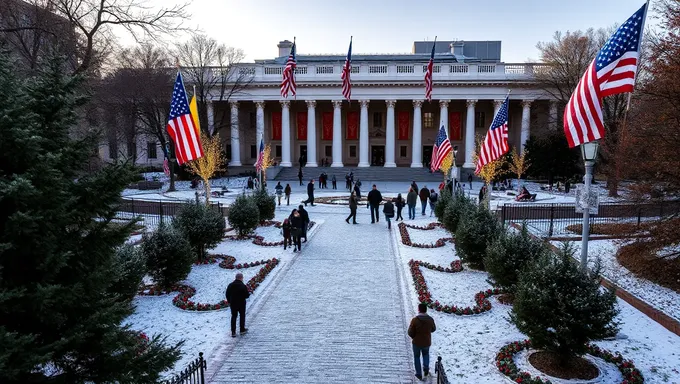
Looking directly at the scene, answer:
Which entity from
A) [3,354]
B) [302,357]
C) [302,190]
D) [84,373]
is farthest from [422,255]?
[302,190]

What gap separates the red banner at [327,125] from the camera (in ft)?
192

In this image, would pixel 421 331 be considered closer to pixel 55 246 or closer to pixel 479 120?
pixel 55 246

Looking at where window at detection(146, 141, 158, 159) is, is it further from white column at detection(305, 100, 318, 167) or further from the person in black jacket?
the person in black jacket

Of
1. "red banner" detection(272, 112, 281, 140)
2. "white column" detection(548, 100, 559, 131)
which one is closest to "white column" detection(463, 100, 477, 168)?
"white column" detection(548, 100, 559, 131)

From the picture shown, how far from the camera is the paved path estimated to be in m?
7.80

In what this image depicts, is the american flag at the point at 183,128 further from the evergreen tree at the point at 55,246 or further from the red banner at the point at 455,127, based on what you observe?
the red banner at the point at 455,127

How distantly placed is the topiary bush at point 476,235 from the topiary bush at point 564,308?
5.69 metres

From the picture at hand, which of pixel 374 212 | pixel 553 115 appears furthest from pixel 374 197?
pixel 553 115

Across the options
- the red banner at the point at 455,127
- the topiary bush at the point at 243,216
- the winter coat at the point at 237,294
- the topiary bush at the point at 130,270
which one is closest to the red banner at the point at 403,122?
the red banner at the point at 455,127

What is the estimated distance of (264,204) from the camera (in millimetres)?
22344

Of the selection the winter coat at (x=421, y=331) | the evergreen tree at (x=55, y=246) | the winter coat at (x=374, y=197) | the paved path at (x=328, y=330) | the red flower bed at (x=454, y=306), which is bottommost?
the paved path at (x=328, y=330)

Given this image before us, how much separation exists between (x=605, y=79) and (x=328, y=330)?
7737 mm

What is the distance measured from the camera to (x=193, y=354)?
855 cm

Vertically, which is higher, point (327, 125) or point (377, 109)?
point (377, 109)
